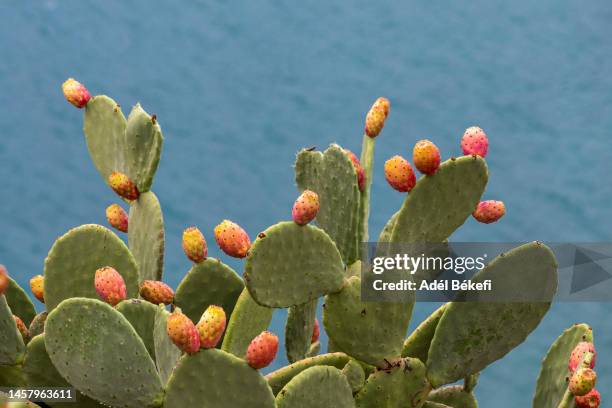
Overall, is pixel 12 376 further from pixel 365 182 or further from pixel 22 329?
pixel 365 182

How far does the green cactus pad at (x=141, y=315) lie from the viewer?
49.1 inches

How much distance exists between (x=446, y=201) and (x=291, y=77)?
3.63 metres

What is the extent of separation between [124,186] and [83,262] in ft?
0.50

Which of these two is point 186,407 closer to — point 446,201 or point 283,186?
point 446,201

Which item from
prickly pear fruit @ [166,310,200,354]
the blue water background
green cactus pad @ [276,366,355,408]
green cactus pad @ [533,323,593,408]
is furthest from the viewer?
the blue water background

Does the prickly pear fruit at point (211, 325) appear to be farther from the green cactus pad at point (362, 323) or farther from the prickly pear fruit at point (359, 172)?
the prickly pear fruit at point (359, 172)

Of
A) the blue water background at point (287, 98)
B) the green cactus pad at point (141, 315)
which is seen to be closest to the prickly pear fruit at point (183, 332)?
the green cactus pad at point (141, 315)

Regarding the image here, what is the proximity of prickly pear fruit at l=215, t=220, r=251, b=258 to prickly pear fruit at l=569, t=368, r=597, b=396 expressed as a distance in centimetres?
37

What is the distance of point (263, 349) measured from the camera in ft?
3.39

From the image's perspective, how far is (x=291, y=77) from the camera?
4.86 meters

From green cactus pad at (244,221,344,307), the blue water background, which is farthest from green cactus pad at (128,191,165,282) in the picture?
the blue water background

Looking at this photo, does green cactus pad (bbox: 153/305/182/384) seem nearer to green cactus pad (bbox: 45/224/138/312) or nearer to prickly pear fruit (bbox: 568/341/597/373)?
green cactus pad (bbox: 45/224/138/312)

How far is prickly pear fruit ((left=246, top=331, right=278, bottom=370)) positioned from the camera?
40.6 inches

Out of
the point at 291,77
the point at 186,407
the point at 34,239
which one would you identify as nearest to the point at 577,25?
the point at 291,77
